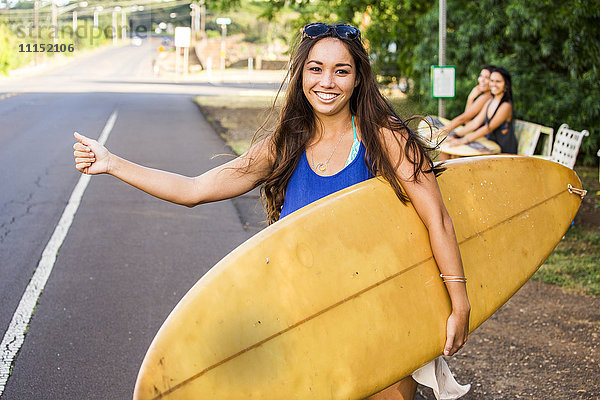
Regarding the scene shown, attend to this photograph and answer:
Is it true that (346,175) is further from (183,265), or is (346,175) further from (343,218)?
(183,265)

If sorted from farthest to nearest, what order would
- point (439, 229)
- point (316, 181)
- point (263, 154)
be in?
point (263, 154)
point (316, 181)
point (439, 229)

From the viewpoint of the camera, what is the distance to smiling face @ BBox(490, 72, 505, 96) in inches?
279

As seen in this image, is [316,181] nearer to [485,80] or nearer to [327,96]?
[327,96]

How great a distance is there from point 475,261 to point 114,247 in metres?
4.23

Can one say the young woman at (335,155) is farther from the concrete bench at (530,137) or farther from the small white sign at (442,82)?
the small white sign at (442,82)

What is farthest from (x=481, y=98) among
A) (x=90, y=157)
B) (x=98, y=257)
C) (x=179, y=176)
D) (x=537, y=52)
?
(x=90, y=157)

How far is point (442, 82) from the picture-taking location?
8242 mm

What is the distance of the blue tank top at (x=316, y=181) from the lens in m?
2.40

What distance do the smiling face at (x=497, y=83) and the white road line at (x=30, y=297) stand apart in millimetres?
4628

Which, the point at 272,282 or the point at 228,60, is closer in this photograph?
the point at 272,282

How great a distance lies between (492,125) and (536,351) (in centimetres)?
366

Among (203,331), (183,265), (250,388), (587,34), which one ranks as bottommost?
(183,265)

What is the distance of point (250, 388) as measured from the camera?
2279mm

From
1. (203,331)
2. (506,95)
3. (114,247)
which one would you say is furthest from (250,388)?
(506,95)
